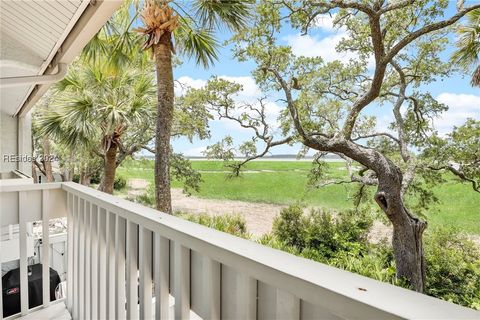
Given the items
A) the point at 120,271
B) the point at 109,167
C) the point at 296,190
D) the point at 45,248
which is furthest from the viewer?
the point at 296,190

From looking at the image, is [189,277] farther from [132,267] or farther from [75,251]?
[75,251]

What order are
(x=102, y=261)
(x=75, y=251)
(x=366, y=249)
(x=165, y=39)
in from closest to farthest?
(x=102, y=261), (x=75, y=251), (x=165, y=39), (x=366, y=249)

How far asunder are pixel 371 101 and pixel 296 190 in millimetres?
4002

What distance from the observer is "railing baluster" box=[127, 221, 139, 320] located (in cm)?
107

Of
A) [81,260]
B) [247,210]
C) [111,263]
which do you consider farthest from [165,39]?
[247,210]

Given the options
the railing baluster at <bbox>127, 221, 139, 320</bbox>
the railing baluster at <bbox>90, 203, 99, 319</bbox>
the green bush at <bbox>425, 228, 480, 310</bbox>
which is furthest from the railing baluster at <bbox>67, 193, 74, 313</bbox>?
the green bush at <bbox>425, 228, 480, 310</bbox>

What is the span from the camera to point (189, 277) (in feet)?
2.64

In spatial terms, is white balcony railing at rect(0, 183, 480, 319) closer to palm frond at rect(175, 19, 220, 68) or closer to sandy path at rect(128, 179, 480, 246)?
palm frond at rect(175, 19, 220, 68)

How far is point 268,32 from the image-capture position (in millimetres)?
6391

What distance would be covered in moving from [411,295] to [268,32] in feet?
21.7

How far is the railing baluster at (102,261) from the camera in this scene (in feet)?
4.31

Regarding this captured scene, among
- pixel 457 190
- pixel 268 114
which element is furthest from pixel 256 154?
pixel 457 190

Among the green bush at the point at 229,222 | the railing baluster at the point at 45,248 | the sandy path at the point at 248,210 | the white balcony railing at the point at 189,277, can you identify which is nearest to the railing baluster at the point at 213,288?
the white balcony railing at the point at 189,277

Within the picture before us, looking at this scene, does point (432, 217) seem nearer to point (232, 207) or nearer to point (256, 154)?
point (256, 154)
